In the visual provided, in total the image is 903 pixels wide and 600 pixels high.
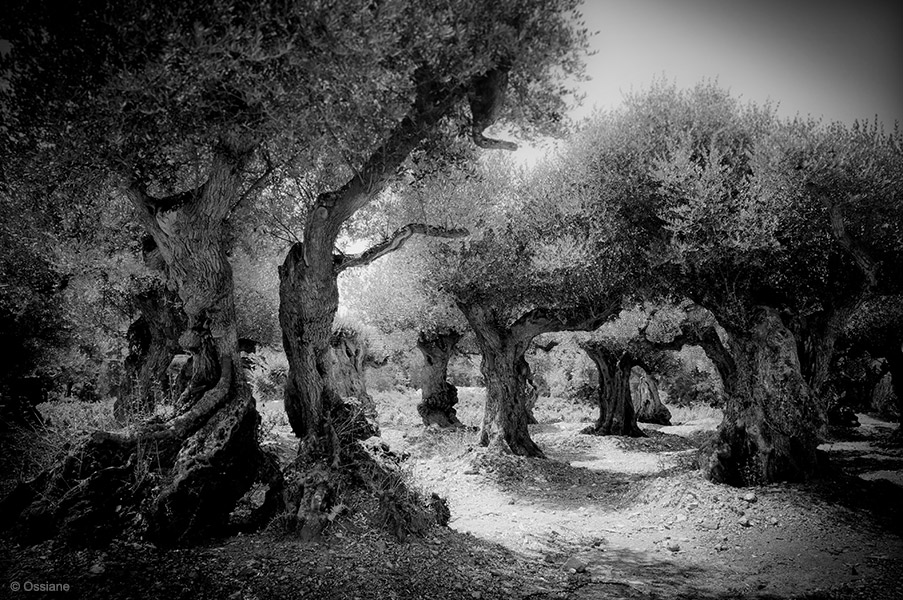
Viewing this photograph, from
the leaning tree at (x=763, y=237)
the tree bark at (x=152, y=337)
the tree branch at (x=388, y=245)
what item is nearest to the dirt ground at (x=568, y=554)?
the leaning tree at (x=763, y=237)

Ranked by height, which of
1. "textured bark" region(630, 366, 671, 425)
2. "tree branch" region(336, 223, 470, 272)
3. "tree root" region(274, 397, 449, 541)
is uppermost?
"tree branch" region(336, 223, 470, 272)

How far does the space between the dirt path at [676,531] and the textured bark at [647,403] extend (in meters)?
19.6

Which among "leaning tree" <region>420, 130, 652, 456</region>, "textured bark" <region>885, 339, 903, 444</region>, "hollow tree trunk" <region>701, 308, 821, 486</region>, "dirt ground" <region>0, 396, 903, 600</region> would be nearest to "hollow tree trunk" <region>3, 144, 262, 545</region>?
"dirt ground" <region>0, 396, 903, 600</region>

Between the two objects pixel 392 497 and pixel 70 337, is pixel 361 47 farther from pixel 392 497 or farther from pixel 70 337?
pixel 70 337

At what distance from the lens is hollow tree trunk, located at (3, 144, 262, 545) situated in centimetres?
640

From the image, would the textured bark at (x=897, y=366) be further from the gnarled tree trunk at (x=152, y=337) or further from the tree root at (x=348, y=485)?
the gnarled tree trunk at (x=152, y=337)

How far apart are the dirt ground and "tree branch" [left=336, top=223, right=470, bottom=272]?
4.28 metres

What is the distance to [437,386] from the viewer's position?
94.9 feet

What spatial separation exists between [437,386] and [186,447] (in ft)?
72.1

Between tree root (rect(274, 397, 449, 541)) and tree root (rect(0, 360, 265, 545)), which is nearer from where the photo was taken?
tree root (rect(0, 360, 265, 545))

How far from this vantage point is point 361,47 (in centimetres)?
538

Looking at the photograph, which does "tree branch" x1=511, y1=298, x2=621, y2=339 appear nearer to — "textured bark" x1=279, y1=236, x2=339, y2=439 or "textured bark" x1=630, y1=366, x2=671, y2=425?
"textured bark" x1=279, y1=236, x2=339, y2=439

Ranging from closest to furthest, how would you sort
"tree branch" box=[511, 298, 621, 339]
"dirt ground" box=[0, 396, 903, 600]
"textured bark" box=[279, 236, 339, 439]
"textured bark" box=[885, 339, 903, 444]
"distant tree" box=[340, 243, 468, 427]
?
"dirt ground" box=[0, 396, 903, 600]
"textured bark" box=[279, 236, 339, 439]
"tree branch" box=[511, 298, 621, 339]
"distant tree" box=[340, 243, 468, 427]
"textured bark" box=[885, 339, 903, 444]

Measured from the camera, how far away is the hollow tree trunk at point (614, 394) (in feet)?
92.2
